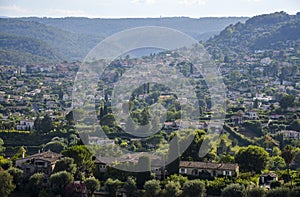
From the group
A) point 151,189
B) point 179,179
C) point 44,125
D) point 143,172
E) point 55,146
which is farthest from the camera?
point 44,125

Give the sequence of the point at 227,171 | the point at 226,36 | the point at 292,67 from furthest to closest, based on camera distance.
Result: the point at 226,36
the point at 292,67
the point at 227,171

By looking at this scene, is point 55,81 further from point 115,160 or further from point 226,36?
point 115,160

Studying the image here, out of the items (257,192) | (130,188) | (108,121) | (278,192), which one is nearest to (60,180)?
(130,188)

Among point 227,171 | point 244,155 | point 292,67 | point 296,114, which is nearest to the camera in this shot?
point 227,171

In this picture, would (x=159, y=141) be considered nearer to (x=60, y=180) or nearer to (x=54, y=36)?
(x=60, y=180)

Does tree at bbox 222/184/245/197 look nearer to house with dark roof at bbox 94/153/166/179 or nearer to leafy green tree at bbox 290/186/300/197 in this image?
leafy green tree at bbox 290/186/300/197

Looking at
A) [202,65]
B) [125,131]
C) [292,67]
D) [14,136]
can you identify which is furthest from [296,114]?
[202,65]

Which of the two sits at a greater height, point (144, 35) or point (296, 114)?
point (144, 35)
